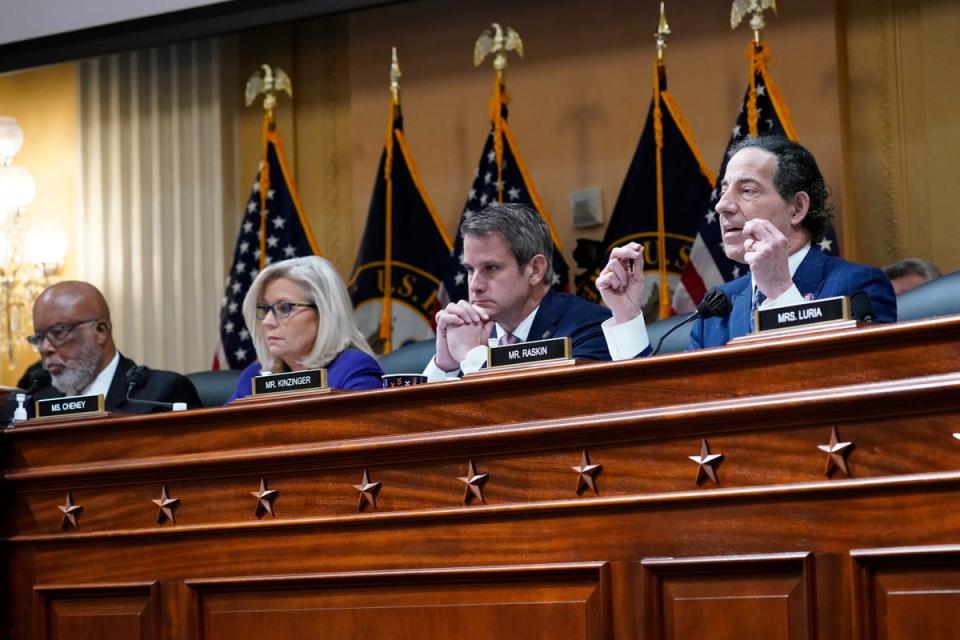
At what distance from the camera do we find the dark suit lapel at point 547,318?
3530mm

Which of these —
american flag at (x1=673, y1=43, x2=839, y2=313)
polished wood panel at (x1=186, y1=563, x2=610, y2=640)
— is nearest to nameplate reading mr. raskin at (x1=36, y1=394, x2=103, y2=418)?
polished wood panel at (x1=186, y1=563, x2=610, y2=640)

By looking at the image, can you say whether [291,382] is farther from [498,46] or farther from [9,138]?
[9,138]

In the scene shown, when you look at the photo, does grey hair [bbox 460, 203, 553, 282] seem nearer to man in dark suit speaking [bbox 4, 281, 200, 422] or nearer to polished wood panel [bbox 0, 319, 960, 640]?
polished wood panel [bbox 0, 319, 960, 640]

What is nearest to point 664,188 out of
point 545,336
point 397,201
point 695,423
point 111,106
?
point 397,201

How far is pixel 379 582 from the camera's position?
108 inches

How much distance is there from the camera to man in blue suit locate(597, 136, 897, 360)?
2.97 metres

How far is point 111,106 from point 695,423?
5797 millimetres

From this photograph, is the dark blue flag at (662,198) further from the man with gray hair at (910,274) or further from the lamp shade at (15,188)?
the lamp shade at (15,188)

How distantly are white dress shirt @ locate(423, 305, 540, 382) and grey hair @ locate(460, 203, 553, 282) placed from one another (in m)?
0.13

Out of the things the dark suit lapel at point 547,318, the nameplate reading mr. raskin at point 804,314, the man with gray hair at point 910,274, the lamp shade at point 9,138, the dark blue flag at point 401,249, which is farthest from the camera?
the lamp shade at point 9,138

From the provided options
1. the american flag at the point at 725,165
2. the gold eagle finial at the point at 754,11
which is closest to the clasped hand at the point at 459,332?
the american flag at the point at 725,165

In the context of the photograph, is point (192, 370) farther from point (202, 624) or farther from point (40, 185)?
point (202, 624)

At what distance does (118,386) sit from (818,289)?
2425 mm

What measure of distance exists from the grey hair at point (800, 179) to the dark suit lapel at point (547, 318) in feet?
2.13
